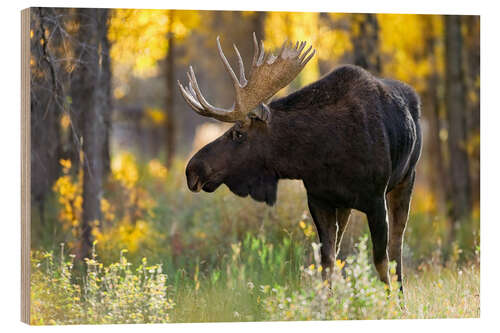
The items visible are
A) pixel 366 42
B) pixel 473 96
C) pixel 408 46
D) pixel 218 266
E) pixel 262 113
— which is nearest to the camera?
pixel 262 113

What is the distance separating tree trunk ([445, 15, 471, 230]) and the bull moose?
6.37 m

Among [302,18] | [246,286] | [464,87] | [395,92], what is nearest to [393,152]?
[395,92]

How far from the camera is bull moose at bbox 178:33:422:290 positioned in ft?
23.6

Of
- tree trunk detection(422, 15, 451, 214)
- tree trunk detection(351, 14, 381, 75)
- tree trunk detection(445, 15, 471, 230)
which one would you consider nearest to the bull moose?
tree trunk detection(351, 14, 381, 75)

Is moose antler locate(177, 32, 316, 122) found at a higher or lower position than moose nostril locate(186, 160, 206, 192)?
higher

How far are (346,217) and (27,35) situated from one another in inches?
126

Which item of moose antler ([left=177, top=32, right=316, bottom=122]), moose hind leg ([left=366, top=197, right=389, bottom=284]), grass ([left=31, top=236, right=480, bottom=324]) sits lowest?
grass ([left=31, top=236, right=480, bottom=324])

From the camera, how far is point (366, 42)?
11.9m

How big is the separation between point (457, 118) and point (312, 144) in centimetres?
693

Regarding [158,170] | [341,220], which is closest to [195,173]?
[341,220]

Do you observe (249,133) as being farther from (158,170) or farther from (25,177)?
(158,170)

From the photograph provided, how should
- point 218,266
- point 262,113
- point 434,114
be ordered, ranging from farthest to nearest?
point 434,114
point 218,266
point 262,113

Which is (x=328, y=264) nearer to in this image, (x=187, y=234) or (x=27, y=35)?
(x=27, y=35)

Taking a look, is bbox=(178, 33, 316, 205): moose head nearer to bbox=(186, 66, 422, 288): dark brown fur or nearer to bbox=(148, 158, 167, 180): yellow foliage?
bbox=(186, 66, 422, 288): dark brown fur
